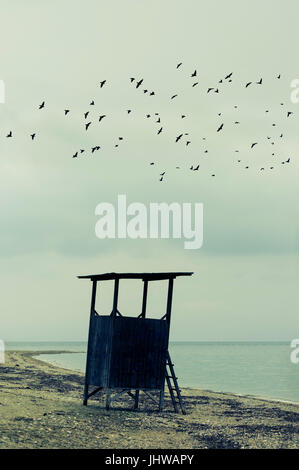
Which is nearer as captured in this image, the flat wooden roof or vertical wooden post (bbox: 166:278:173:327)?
the flat wooden roof

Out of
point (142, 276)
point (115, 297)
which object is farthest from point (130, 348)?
point (142, 276)

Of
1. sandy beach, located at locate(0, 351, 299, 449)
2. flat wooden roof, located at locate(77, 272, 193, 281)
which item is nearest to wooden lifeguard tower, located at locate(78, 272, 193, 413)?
flat wooden roof, located at locate(77, 272, 193, 281)

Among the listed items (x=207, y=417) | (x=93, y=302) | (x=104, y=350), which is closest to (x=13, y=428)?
(x=104, y=350)

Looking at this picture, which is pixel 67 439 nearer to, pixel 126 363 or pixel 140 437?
pixel 140 437

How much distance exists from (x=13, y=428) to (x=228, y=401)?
71.4 ft

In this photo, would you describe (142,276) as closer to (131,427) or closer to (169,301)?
(169,301)

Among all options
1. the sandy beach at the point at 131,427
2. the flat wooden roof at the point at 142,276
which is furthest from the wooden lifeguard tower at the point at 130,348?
the sandy beach at the point at 131,427

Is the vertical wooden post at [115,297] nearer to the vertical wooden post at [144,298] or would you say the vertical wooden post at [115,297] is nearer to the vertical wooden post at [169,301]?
the vertical wooden post at [144,298]

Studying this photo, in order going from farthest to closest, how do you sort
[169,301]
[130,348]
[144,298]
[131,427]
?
[144,298], [169,301], [130,348], [131,427]

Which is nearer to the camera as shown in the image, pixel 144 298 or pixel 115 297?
pixel 115 297

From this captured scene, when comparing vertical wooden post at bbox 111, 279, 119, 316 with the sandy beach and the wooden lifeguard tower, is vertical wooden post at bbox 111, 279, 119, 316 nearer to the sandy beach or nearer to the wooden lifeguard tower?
the wooden lifeguard tower

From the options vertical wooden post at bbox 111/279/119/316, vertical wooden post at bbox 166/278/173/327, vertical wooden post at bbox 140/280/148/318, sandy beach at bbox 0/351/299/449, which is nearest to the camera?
sandy beach at bbox 0/351/299/449

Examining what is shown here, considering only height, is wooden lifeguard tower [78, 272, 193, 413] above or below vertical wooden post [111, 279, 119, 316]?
below
